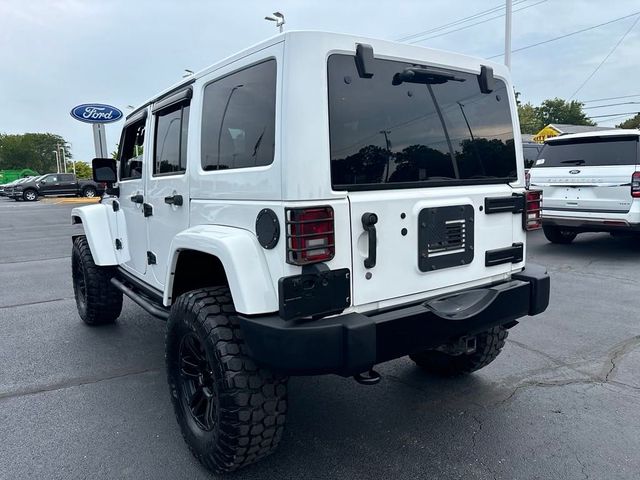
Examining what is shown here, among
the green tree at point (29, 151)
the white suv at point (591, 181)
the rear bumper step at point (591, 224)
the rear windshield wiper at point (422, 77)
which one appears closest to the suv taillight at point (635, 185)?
the white suv at point (591, 181)

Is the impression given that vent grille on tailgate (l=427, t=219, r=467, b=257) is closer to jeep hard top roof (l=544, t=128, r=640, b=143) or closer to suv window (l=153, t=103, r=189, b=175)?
suv window (l=153, t=103, r=189, b=175)

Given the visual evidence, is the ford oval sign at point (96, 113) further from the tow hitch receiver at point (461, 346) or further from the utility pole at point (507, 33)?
the tow hitch receiver at point (461, 346)

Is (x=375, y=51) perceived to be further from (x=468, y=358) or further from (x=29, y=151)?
(x=29, y=151)

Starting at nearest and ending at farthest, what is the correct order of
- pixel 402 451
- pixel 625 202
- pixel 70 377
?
1. pixel 402 451
2. pixel 70 377
3. pixel 625 202

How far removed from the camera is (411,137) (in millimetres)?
2645

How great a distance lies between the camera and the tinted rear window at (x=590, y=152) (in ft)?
25.3

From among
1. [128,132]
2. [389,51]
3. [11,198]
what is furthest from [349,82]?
[11,198]

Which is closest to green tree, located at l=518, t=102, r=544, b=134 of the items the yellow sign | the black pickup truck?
the yellow sign

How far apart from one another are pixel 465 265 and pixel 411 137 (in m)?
0.81

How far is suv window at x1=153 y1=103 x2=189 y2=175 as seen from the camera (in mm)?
3199

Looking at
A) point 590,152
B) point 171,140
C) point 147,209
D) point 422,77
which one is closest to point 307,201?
point 422,77

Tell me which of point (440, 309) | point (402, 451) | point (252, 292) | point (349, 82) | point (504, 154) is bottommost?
point (402, 451)

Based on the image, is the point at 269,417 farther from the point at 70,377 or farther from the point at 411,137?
the point at 70,377

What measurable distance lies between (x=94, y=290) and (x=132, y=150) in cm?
147
